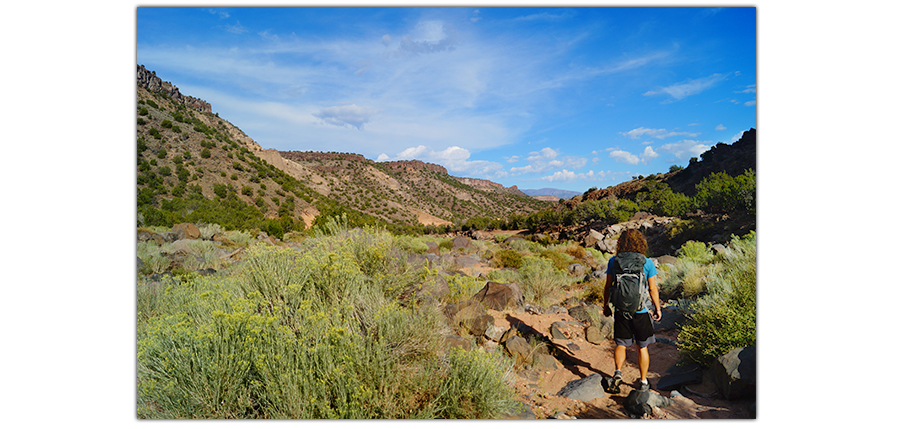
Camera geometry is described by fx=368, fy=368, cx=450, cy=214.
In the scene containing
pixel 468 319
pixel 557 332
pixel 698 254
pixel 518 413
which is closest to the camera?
pixel 518 413

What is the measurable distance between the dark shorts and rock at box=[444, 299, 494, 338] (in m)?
1.96

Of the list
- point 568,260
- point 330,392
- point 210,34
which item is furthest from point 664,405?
point 568,260

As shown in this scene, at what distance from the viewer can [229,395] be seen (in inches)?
98.8

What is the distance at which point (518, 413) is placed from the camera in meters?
2.98

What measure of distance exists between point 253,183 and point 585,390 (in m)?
28.5

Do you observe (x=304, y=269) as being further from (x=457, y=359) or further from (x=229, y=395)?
(x=457, y=359)

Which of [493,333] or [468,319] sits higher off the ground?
[468,319]

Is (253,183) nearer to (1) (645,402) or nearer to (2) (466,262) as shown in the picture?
(2) (466,262)

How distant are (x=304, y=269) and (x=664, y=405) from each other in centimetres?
358

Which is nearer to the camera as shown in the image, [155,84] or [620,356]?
[620,356]

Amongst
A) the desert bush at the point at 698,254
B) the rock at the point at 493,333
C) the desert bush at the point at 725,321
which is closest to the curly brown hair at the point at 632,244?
the desert bush at the point at 725,321

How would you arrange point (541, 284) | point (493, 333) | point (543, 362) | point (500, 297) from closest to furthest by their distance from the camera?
point (543, 362) → point (493, 333) → point (500, 297) → point (541, 284)

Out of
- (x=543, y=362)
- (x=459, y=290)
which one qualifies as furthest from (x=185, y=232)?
(x=543, y=362)

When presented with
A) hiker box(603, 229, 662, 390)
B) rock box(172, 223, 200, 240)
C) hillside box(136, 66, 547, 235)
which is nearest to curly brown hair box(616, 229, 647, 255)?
hiker box(603, 229, 662, 390)
